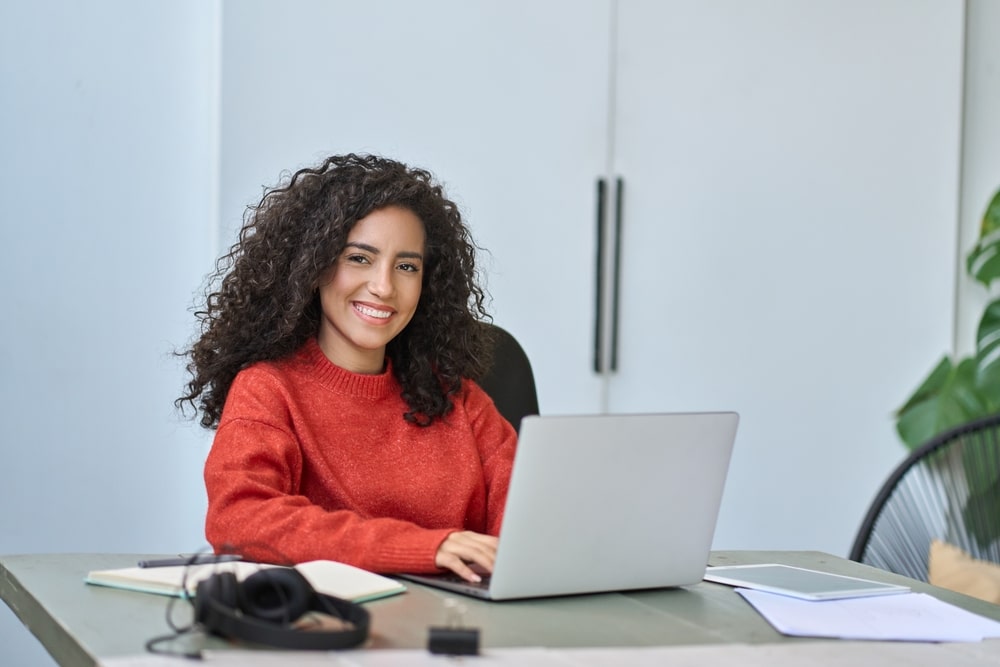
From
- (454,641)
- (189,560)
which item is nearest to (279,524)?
(189,560)

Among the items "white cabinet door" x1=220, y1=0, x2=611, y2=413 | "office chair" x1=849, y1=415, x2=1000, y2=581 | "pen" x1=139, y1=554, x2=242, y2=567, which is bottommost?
"office chair" x1=849, y1=415, x2=1000, y2=581

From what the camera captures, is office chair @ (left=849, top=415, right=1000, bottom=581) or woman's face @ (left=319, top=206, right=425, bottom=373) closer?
woman's face @ (left=319, top=206, right=425, bottom=373)

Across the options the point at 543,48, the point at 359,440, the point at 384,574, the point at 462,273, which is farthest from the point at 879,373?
the point at 384,574

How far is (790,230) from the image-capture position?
117 inches

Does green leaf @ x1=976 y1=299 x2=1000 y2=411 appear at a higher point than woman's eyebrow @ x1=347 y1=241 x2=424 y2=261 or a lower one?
lower

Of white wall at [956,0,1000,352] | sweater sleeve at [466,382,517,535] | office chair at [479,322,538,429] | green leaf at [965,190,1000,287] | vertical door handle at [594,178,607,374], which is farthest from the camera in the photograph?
white wall at [956,0,1000,352]

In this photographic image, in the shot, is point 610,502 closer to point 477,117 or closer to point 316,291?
point 316,291

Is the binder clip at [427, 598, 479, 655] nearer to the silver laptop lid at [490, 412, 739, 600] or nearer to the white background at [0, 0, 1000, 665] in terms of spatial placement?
the silver laptop lid at [490, 412, 739, 600]

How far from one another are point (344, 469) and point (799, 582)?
60 cm

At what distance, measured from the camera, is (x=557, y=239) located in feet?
9.16

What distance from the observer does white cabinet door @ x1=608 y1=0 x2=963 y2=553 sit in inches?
113

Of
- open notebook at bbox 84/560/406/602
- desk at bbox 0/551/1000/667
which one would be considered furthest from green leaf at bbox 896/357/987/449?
open notebook at bbox 84/560/406/602

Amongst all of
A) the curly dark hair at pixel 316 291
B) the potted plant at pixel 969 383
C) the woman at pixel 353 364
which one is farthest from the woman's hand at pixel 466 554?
the potted plant at pixel 969 383

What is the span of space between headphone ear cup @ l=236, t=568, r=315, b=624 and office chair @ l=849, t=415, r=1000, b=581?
1.22m
